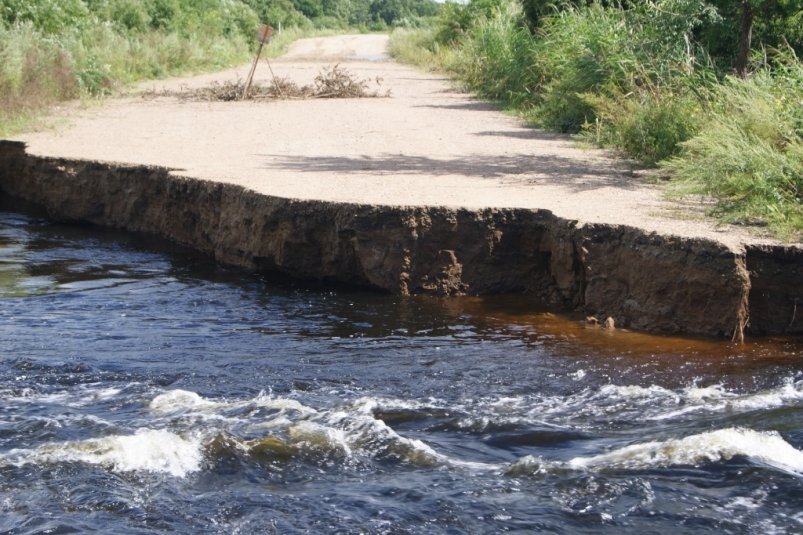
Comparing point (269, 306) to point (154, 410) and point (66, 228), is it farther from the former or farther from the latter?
point (66, 228)

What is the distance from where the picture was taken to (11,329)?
7.46 meters

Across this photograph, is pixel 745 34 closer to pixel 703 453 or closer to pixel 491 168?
pixel 491 168

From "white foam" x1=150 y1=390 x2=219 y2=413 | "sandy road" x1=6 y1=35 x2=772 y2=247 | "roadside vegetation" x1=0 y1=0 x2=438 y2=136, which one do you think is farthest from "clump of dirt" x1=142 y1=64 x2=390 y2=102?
"white foam" x1=150 y1=390 x2=219 y2=413

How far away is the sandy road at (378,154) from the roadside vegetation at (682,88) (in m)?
0.39

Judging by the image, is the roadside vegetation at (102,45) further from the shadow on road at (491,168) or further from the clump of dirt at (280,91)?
the shadow on road at (491,168)

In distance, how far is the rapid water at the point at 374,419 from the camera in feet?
15.2

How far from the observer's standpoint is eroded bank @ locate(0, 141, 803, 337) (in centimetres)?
722

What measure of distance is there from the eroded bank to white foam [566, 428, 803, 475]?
76.3 inches

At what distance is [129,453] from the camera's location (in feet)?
16.8

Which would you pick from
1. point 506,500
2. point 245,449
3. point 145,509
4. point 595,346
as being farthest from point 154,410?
point 595,346

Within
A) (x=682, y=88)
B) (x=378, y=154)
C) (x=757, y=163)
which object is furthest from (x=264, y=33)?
(x=757, y=163)

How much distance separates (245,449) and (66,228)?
6.53 meters

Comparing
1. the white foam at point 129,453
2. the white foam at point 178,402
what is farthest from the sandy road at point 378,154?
the white foam at point 129,453

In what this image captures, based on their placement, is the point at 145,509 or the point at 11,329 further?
the point at 11,329
